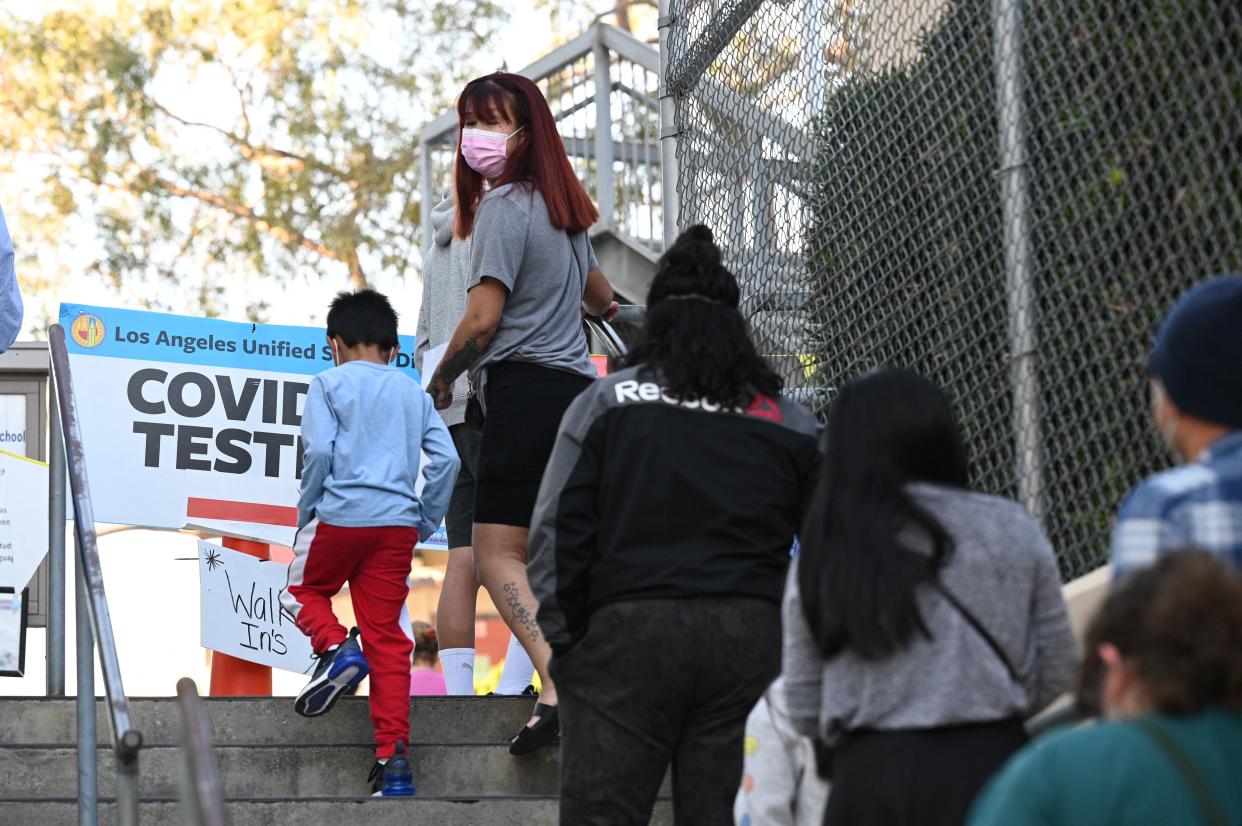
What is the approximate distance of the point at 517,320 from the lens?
16.1 feet

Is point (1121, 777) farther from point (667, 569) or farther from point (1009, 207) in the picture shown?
point (1009, 207)

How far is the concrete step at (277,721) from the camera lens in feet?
18.6

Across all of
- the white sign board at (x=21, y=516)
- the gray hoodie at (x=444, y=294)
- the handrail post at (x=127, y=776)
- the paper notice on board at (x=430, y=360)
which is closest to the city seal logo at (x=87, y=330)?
the white sign board at (x=21, y=516)

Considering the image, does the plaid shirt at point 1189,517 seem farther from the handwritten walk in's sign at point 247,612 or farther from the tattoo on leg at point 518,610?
the handwritten walk in's sign at point 247,612

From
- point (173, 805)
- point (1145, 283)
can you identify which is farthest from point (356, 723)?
point (1145, 283)

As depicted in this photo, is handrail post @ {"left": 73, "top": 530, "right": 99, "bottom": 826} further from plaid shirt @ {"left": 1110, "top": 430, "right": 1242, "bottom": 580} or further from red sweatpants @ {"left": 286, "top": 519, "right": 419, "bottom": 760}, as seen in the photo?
plaid shirt @ {"left": 1110, "top": 430, "right": 1242, "bottom": 580}

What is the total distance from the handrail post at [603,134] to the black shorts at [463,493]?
222 inches

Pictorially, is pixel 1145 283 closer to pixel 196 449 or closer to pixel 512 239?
pixel 512 239

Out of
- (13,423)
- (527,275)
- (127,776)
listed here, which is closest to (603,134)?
(13,423)

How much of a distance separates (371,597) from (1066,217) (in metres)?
2.42

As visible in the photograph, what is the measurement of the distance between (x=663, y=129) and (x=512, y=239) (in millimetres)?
2147

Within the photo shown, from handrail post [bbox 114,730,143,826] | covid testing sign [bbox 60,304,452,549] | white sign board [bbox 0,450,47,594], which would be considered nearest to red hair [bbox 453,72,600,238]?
handrail post [bbox 114,730,143,826]

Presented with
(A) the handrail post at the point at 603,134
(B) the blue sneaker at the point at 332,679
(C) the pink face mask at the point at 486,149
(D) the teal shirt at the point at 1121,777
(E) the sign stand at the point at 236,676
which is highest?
(A) the handrail post at the point at 603,134

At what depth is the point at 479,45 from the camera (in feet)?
79.8
